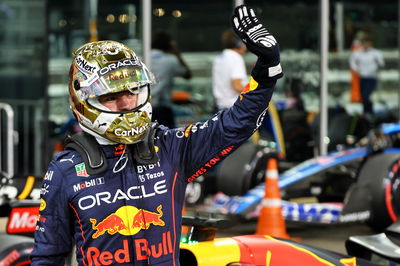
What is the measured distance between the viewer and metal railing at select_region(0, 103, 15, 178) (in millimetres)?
10336

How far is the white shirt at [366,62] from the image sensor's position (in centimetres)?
1290

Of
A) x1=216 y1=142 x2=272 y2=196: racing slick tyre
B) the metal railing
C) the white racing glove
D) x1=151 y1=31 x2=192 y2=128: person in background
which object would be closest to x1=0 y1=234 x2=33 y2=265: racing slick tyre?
the white racing glove

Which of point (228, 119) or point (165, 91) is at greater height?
point (228, 119)

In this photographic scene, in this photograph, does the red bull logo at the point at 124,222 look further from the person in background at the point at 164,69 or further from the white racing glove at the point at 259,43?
the person in background at the point at 164,69

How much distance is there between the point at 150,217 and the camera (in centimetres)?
342

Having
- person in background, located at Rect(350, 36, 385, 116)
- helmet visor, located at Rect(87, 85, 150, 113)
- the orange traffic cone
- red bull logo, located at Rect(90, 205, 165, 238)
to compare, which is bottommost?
the orange traffic cone

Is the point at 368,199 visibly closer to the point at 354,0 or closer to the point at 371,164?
the point at 371,164

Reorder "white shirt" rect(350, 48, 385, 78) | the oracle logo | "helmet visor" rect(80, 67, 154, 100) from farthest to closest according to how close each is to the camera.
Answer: "white shirt" rect(350, 48, 385, 78) → the oracle logo → "helmet visor" rect(80, 67, 154, 100)

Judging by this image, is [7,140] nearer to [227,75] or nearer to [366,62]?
[227,75]

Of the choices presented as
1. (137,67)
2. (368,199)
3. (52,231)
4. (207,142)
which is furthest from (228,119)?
(368,199)

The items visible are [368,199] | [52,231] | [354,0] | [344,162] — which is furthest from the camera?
[354,0]

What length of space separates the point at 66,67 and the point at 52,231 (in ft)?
24.1

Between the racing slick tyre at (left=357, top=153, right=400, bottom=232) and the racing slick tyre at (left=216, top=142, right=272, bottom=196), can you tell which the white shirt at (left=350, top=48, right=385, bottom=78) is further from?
the racing slick tyre at (left=357, top=153, right=400, bottom=232)

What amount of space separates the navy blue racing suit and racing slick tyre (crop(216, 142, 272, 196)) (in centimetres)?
613
